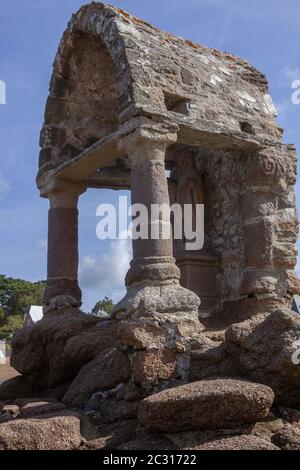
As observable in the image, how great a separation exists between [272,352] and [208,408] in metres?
0.87

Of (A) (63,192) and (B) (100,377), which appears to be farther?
(A) (63,192)

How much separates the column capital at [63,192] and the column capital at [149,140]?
2.07 m

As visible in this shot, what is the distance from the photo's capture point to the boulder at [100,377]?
18.5 ft

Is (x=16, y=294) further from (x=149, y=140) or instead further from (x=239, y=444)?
(x=239, y=444)

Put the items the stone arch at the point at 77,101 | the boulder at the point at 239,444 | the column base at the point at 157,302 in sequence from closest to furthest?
1. the boulder at the point at 239,444
2. the column base at the point at 157,302
3. the stone arch at the point at 77,101

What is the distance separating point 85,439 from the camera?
4.64 meters

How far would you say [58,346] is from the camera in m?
6.66

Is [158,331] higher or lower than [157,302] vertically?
lower

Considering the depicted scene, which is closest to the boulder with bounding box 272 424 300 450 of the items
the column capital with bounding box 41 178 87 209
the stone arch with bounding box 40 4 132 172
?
the column capital with bounding box 41 178 87 209

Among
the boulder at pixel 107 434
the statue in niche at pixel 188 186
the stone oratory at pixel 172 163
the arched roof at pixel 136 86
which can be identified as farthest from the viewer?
the statue in niche at pixel 188 186

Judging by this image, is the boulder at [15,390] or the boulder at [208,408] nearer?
the boulder at [208,408]

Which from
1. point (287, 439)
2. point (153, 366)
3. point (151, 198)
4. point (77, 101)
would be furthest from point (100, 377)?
point (77, 101)

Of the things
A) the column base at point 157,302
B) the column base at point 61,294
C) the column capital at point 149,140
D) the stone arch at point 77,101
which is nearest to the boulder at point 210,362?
the column base at point 157,302

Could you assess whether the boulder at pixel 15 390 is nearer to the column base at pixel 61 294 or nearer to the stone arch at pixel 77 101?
the column base at pixel 61 294
